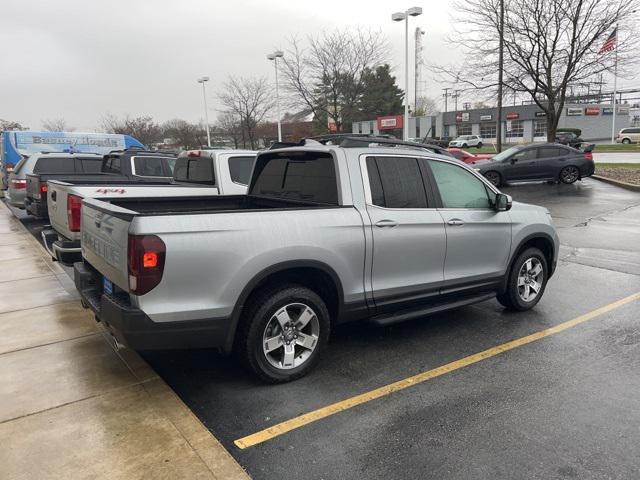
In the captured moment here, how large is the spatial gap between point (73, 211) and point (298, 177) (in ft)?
8.49

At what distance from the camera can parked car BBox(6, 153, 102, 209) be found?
1184 cm

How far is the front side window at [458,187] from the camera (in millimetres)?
4700

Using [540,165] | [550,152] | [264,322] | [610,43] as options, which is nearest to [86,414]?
[264,322]

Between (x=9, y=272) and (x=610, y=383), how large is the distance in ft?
25.1

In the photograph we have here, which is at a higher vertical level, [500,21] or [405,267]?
[500,21]

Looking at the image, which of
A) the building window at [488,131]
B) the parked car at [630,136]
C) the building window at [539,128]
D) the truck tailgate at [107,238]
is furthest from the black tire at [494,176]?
the building window at [488,131]

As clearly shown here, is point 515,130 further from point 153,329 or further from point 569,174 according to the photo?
point 153,329

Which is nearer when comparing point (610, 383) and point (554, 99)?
point (610, 383)

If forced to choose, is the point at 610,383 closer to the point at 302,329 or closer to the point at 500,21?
the point at 302,329

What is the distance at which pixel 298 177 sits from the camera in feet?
14.8

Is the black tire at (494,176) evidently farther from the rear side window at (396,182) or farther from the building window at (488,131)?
the building window at (488,131)

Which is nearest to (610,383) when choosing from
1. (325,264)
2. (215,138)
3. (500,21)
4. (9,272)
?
(325,264)

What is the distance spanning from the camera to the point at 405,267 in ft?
14.0

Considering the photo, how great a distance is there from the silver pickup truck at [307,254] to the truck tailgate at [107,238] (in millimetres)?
16
